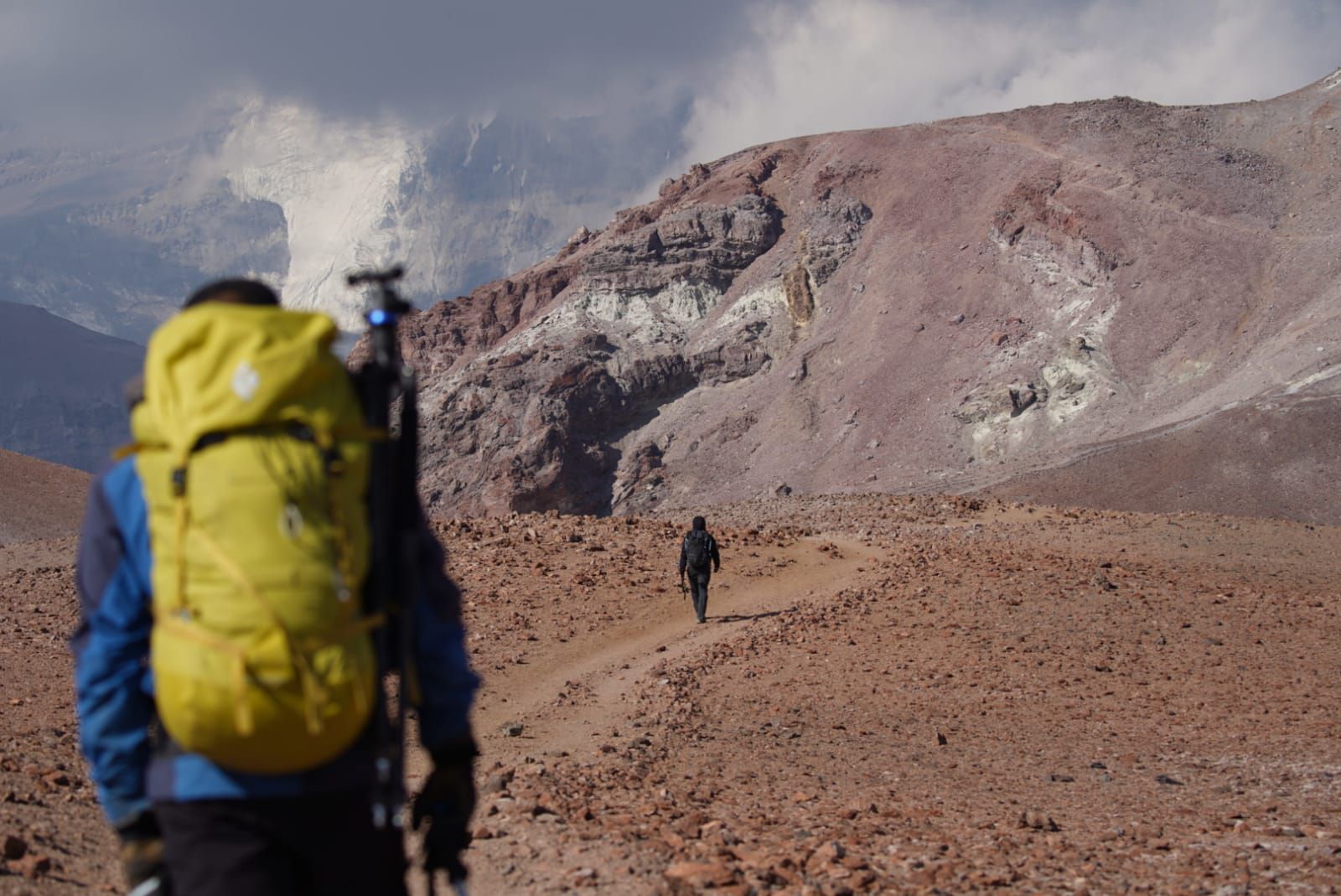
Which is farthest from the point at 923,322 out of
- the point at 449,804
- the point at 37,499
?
the point at 449,804

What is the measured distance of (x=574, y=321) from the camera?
254 feet

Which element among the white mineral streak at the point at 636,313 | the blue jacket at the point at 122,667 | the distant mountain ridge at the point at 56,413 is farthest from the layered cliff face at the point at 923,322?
the distant mountain ridge at the point at 56,413

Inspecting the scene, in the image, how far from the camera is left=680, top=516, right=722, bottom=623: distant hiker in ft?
51.4

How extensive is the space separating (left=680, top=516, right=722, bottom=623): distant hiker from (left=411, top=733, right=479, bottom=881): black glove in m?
12.6

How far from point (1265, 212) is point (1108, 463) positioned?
1011 inches

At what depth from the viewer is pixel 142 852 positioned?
2.73m

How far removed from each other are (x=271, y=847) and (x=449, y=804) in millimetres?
497

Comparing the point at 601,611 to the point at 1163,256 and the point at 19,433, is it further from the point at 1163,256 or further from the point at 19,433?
the point at 19,433

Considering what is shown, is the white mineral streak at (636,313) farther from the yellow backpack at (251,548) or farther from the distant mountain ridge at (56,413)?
the distant mountain ridge at (56,413)

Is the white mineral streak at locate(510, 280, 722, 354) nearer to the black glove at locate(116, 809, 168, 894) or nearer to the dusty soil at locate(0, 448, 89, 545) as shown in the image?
the dusty soil at locate(0, 448, 89, 545)

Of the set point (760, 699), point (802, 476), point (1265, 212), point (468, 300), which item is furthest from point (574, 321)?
point (760, 699)

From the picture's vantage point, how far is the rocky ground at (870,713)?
19.8 ft

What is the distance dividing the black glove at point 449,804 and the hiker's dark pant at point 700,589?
12625mm

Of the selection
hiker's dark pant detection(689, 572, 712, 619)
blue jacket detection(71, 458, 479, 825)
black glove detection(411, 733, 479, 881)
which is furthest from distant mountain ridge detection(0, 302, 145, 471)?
black glove detection(411, 733, 479, 881)
